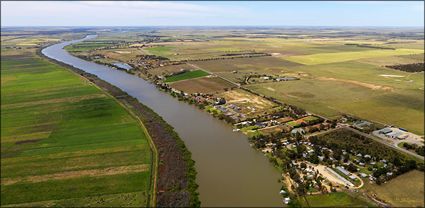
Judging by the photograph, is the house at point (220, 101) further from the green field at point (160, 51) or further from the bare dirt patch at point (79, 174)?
the green field at point (160, 51)

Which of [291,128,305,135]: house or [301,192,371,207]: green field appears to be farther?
[291,128,305,135]: house

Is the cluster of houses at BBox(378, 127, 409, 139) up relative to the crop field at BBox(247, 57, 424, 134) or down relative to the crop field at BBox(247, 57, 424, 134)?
down

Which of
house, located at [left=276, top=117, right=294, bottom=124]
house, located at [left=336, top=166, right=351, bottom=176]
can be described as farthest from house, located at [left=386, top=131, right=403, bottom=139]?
house, located at [left=276, top=117, right=294, bottom=124]

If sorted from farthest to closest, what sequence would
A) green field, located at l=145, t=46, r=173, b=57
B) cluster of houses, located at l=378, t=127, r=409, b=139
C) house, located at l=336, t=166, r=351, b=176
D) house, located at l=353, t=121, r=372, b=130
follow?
green field, located at l=145, t=46, r=173, b=57 → house, located at l=353, t=121, r=372, b=130 → cluster of houses, located at l=378, t=127, r=409, b=139 → house, located at l=336, t=166, r=351, b=176

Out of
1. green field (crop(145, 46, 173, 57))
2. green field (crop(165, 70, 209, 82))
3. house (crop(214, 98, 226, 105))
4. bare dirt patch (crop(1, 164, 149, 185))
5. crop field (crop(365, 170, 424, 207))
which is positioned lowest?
crop field (crop(365, 170, 424, 207))

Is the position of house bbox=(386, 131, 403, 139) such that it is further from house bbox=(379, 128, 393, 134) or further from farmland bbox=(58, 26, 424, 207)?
farmland bbox=(58, 26, 424, 207)

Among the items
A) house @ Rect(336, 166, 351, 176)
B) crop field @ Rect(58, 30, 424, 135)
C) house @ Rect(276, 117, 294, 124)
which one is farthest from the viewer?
house @ Rect(276, 117, 294, 124)
